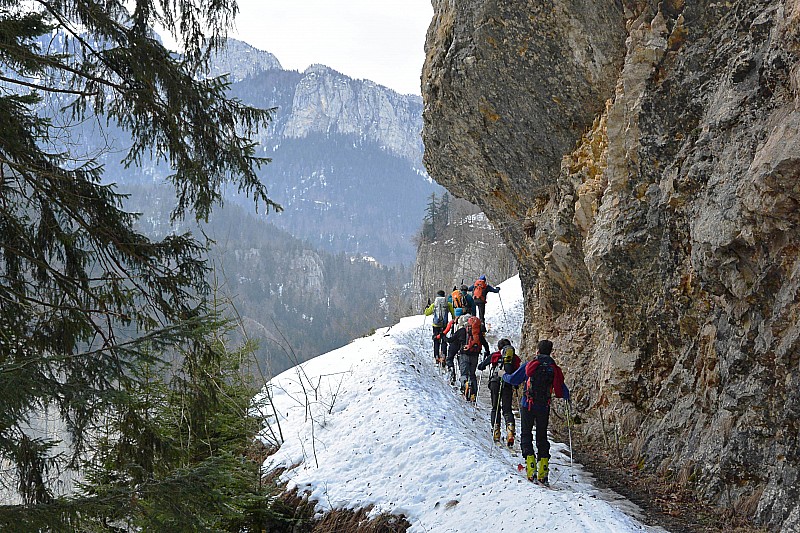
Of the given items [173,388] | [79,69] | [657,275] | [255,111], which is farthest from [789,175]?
[79,69]

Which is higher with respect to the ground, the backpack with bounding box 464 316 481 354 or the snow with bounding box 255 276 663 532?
the backpack with bounding box 464 316 481 354

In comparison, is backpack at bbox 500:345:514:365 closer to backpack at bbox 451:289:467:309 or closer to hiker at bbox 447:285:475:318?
hiker at bbox 447:285:475:318

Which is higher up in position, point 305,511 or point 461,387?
point 461,387

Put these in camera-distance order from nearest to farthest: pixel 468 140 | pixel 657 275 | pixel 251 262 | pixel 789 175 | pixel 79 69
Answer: pixel 79 69 < pixel 789 175 < pixel 657 275 < pixel 468 140 < pixel 251 262

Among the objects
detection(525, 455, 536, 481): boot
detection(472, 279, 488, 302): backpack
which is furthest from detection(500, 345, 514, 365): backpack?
detection(472, 279, 488, 302): backpack

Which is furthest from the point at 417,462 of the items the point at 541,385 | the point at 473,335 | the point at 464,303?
the point at 464,303

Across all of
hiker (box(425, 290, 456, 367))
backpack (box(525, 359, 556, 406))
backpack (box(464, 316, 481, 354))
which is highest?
hiker (box(425, 290, 456, 367))

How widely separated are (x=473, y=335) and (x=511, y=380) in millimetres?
3441

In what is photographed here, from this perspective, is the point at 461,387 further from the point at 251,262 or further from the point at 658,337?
the point at 251,262

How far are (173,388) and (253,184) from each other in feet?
7.44

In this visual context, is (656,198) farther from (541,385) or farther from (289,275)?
(289,275)

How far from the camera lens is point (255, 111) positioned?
20.1 ft

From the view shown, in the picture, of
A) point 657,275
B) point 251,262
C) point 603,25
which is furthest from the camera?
point 251,262

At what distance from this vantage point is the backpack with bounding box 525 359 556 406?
796 cm
